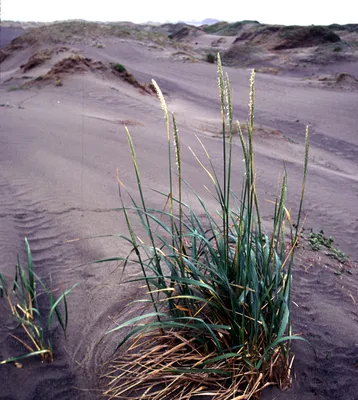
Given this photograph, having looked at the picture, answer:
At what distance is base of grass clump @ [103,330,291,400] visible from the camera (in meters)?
2.02

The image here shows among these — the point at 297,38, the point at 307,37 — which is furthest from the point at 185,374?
the point at 307,37

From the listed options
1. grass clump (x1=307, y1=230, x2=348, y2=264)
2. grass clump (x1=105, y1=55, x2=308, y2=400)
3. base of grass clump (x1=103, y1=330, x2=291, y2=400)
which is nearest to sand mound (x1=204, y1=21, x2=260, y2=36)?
grass clump (x1=307, y1=230, x2=348, y2=264)

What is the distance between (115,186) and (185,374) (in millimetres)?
3126

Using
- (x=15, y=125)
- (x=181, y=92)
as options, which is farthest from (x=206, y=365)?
(x=181, y=92)

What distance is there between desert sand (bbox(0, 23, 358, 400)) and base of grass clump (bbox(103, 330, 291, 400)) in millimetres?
106

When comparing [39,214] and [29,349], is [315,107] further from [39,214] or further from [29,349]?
[29,349]

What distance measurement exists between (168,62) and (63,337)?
19.2 m

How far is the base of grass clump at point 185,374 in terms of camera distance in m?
2.02

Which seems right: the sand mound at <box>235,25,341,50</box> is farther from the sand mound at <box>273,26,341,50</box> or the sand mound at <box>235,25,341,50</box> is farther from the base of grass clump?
the base of grass clump

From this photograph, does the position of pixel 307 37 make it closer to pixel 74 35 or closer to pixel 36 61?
pixel 74 35

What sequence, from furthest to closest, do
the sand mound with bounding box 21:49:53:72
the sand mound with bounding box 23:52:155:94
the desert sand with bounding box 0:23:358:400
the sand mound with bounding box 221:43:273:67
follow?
the sand mound with bounding box 221:43:273:67
the sand mound with bounding box 21:49:53:72
the sand mound with bounding box 23:52:155:94
the desert sand with bounding box 0:23:358:400

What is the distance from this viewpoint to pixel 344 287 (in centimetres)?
331

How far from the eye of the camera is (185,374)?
6.86 feet

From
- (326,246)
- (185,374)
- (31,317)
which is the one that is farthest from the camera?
(326,246)
